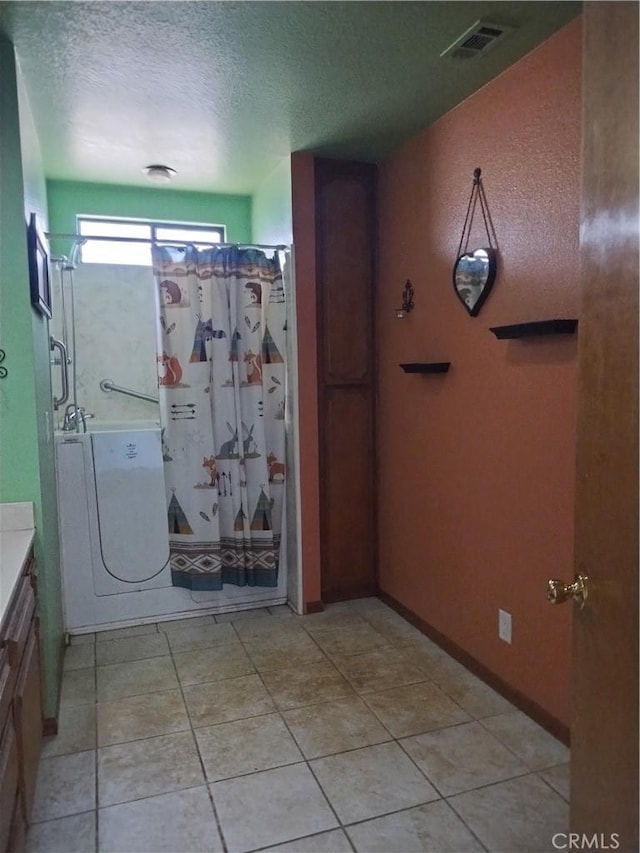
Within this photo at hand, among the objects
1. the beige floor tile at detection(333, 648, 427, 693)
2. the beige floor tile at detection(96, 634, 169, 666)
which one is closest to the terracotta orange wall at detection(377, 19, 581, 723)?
the beige floor tile at detection(333, 648, 427, 693)

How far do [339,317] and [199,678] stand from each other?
1923 millimetres

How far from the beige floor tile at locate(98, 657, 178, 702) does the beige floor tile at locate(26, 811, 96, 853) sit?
710 mm

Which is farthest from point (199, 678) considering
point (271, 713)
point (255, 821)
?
point (255, 821)

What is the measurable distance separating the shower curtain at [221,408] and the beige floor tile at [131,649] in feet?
1.04

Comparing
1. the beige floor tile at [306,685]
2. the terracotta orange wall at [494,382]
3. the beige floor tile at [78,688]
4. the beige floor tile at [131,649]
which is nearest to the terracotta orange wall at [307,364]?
the terracotta orange wall at [494,382]

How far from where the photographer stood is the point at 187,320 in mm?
3152

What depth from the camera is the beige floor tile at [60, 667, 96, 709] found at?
8.30 feet

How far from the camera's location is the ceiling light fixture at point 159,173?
3311 mm

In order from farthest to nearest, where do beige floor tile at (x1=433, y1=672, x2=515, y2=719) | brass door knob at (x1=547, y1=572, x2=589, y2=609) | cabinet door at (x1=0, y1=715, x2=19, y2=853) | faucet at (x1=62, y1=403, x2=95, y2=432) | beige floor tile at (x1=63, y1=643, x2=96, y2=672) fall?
faucet at (x1=62, y1=403, x2=95, y2=432), beige floor tile at (x1=63, y1=643, x2=96, y2=672), beige floor tile at (x1=433, y1=672, x2=515, y2=719), cabinet door at (x1=0, y1=715, x2=19, y2=853), brass door knob at (x1=547, y1=572, x2=589, y2=609)

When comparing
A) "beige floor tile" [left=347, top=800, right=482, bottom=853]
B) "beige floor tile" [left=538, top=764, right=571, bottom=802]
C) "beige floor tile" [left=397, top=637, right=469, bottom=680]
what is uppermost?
Result: "beige floor tile" [left=397, top=637, right=469, bottom=680]

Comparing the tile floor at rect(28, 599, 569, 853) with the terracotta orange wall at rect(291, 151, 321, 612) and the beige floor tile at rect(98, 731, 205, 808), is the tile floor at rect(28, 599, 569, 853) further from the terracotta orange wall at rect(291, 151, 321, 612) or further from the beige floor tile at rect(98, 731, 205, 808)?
the terracotta orange wall at rect(291, 151, 321, 612)

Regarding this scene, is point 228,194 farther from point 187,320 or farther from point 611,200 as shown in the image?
point 611,200

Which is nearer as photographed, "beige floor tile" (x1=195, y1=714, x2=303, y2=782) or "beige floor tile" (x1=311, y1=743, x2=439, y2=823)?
"beige floor tile" (x1=311, y1=743, x2=439, y2=823)

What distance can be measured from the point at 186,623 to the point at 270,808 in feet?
5.06
